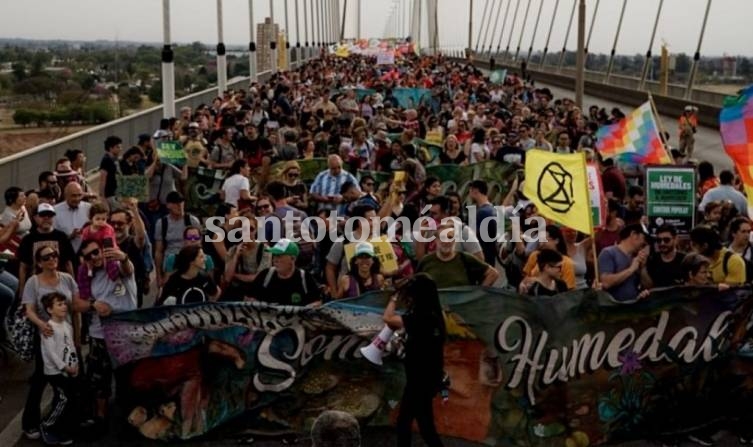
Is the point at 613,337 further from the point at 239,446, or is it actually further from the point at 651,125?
the point at 651,125

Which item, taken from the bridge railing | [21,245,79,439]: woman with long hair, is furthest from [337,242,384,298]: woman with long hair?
the bridge railing

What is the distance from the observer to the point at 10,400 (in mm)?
8680

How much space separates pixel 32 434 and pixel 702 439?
15.2ft

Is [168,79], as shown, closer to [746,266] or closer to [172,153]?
[172,153]

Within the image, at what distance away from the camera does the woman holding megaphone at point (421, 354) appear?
691cm

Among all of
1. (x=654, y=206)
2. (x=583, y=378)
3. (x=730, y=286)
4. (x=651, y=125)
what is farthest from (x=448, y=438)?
(x=651, y=125)

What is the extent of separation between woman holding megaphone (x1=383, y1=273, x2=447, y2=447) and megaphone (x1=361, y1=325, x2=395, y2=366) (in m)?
0.42

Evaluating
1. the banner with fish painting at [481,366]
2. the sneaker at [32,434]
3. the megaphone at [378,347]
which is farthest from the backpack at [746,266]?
the sneaker at [32,434]

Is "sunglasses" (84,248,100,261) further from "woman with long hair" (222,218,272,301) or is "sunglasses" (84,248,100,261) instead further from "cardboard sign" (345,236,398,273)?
"cardboard sign" (345,236,398,273)

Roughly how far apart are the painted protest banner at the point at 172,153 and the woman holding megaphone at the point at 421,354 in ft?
26.3

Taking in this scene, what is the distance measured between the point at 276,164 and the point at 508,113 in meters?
9.84

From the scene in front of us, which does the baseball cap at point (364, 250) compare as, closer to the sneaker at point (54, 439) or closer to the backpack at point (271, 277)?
the backpack at point (271, 277)

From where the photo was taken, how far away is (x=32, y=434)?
7.79 metres

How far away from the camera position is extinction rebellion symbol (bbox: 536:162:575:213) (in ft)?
30.1
